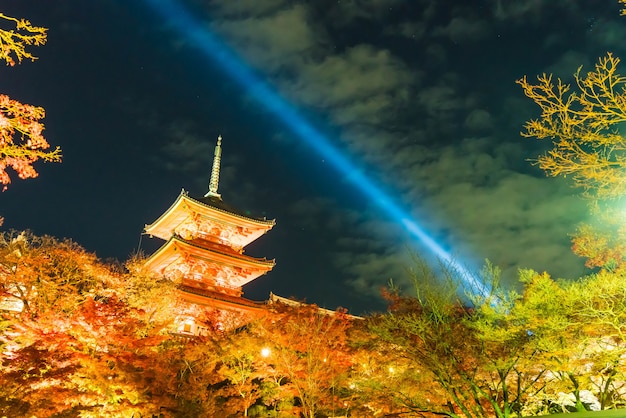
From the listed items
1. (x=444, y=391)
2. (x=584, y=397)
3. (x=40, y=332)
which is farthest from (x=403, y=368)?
(x=40, y=332)

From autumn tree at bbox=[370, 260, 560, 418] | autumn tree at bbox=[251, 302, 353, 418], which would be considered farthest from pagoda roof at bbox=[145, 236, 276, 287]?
autumn tree at bbox=[370, 260, 560, 418]

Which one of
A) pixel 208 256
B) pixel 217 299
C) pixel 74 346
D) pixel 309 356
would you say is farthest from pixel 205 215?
pixel 74 346

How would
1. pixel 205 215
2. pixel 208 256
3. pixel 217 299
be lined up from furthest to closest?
pixel 205 215, pixel 208 256, pixel 217 299

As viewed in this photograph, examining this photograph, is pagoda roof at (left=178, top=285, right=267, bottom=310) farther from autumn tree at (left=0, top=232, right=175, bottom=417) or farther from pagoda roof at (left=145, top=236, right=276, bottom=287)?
autumn tree at (left=0, top=232, right=175, bottom=417)

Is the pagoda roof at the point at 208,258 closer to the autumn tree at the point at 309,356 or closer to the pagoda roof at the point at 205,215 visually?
the pagoda roof at the point at 205,215

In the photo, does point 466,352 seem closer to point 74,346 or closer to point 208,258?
point 74,346

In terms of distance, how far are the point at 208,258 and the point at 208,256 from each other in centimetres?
19

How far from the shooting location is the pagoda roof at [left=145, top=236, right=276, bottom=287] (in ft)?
100

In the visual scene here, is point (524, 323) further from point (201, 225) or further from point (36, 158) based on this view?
point (201, 225)

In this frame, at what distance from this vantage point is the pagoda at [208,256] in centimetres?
2986

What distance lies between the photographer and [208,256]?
31406 millimetres

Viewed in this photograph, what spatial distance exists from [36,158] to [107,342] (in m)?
10.6

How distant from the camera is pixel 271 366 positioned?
2219cm

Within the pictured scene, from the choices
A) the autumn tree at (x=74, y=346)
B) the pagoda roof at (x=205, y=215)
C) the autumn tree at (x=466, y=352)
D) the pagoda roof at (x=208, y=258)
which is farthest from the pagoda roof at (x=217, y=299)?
the autumn tree at (x=466, y=352)
